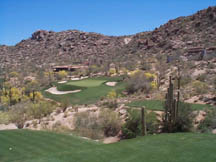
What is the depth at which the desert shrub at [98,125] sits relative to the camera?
A: 43.5 ft

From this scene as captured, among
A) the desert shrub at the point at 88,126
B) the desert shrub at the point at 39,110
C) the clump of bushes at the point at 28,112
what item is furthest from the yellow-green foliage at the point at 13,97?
the desert shrub at the point at 88,126

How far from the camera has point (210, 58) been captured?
121 ft

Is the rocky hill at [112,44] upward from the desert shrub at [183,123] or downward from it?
upward

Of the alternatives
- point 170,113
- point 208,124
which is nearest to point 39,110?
point 170,113

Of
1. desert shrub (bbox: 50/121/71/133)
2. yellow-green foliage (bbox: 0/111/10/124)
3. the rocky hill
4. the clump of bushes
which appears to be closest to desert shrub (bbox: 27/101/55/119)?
the clump of bushes

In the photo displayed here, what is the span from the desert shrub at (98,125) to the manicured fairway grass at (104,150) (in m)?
2.80

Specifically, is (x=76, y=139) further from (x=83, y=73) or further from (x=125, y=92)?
(x=83, y=73)

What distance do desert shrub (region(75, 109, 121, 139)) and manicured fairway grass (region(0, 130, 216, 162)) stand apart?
2795 millimetres

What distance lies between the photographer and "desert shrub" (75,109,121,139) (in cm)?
1325

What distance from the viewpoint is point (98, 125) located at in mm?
14289

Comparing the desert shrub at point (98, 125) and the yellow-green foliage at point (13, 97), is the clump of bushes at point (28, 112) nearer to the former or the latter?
the desert shrub at point (98, 125)

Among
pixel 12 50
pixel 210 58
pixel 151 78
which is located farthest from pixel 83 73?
pixel 12 50

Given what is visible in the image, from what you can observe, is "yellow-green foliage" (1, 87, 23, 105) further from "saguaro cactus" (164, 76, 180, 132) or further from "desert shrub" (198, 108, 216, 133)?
"desert shrub" (198, 108, 216, 133)

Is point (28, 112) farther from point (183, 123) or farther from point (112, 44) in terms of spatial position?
point (112, 44)
